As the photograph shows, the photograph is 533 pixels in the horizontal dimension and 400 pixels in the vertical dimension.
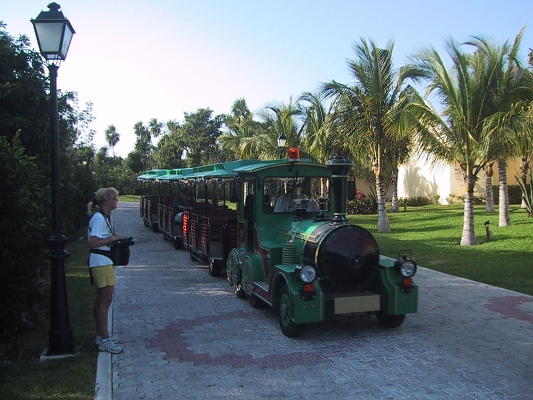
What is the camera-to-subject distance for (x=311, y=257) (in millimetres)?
6492

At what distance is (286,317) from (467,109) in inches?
336

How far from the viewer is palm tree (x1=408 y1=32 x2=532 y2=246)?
1255 cm

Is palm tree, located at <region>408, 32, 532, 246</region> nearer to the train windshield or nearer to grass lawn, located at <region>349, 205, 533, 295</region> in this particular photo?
grass lawn, located at <region>349, 205, 533, 295</region>

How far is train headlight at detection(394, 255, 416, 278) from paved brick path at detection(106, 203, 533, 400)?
755 mm

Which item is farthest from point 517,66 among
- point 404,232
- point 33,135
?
point 33,135

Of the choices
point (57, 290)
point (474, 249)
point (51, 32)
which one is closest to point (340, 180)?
point (57, 290)

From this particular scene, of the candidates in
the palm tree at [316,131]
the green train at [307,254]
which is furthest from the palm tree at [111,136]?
the green train at [307,254]

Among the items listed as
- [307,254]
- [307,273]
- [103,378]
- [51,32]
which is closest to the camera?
[103,378]

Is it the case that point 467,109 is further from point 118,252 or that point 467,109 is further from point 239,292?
point 118,252

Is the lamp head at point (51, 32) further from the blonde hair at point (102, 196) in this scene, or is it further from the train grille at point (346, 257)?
the train grille at point (346, 257)

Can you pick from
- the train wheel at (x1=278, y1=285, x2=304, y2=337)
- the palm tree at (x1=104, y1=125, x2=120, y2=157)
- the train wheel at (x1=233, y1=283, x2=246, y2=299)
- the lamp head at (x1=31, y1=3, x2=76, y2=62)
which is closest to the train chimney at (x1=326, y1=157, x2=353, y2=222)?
the train wheel at (x1=278, y1=285, x2=304, y2=337)

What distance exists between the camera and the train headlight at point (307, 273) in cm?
605

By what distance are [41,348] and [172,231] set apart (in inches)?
375

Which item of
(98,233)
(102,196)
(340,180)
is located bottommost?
(98,233)
